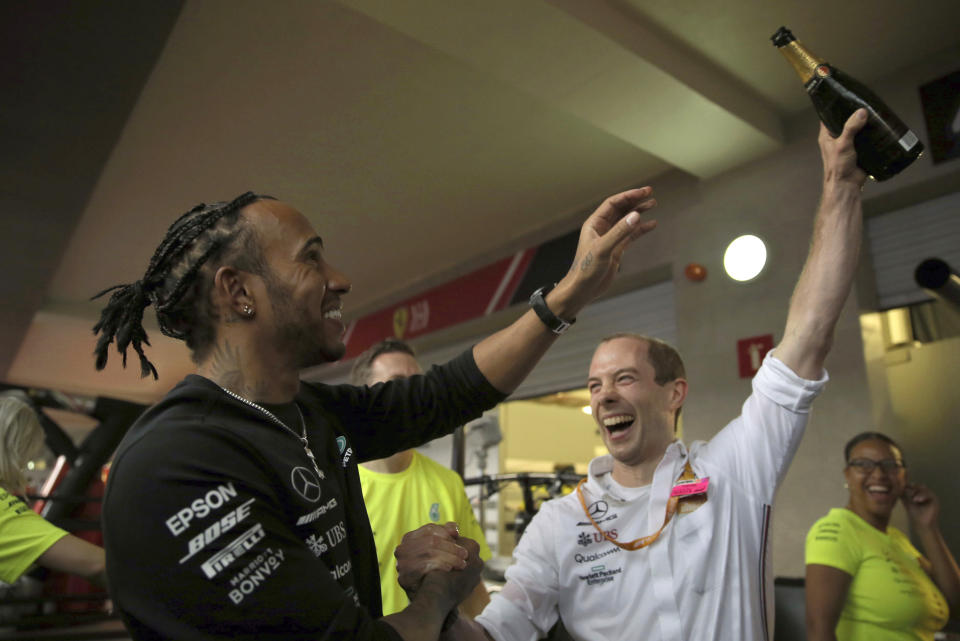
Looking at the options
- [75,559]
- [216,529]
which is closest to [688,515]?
[216,529]

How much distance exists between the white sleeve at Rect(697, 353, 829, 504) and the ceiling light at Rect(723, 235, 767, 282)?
8.24ft

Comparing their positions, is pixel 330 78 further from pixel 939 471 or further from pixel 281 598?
pixel 939 471

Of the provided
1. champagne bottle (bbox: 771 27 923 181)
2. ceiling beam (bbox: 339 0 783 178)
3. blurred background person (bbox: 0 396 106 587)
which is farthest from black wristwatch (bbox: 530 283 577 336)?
ceiling beam (bbox: 339 0 783 178)

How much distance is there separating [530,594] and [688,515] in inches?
17.2

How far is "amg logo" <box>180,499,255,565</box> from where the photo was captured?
31.8 inches

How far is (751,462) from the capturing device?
5.26 ft

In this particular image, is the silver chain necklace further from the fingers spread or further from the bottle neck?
the bottle neck

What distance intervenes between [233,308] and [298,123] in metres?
3.55

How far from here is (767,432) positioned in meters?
1.54

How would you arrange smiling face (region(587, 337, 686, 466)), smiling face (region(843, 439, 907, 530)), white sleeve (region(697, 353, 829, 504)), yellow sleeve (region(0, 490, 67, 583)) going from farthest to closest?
1. smiling face (region(843, 439, 907, 530))
2. yellow sleeve (region(0, 490, 67, 583))
3. smiling face (region(587, 337, 686, 466))
4. white sleeve (region(697, 353, 829, 504))

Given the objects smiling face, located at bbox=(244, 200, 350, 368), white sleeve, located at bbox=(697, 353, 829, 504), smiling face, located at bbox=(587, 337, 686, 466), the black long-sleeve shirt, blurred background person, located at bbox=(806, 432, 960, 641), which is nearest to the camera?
the black long-sleeve shirt

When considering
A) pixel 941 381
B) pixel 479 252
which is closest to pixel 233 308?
pixel 941 381

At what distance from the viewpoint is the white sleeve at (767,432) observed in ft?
4.79

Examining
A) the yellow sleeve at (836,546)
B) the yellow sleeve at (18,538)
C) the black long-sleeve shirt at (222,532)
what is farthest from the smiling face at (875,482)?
the yellow sleeve at (18,538)
